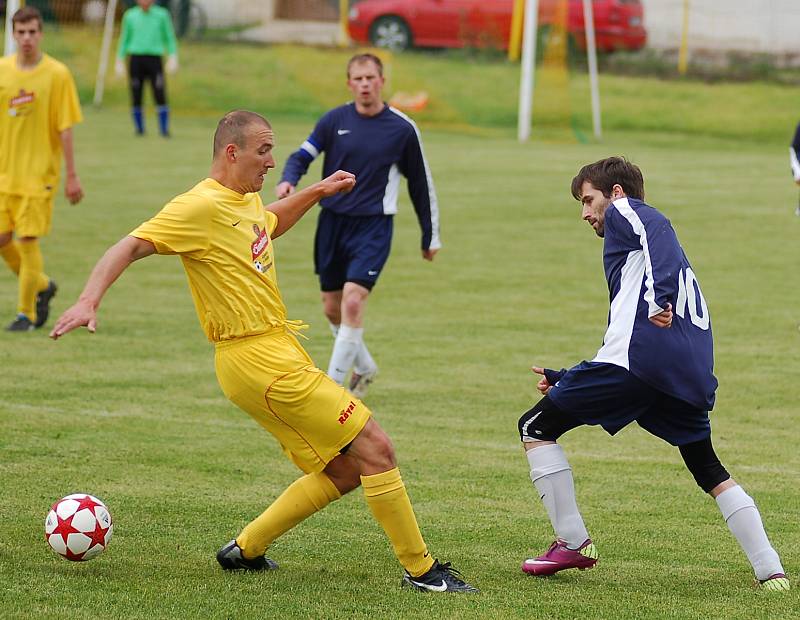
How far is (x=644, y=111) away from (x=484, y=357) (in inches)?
711

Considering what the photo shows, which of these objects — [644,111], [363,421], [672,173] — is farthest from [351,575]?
[644,111]

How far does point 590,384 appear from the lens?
17.1 ft

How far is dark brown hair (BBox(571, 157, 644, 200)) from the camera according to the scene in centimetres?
532

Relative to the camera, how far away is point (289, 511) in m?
5.34

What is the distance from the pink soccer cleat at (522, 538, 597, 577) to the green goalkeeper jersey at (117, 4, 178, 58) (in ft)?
63.3

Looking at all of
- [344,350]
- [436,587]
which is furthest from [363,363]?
[436,587]

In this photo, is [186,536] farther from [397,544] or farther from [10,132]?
[10,132]

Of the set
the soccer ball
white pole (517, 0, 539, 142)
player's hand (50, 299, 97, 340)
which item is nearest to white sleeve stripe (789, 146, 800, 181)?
the soccer ball

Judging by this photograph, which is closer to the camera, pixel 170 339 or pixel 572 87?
Result: pixel 170 339

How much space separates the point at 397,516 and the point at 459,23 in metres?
25.6

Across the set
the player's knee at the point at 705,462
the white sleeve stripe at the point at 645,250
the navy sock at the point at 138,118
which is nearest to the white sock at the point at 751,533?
the player's knee at the point at 705,462

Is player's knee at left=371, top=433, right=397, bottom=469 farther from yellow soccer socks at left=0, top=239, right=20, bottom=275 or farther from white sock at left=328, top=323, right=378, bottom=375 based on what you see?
yellow soccer socks at left=0, top=239, right=20, bottom=275

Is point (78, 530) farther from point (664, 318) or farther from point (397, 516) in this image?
point (664, 318)

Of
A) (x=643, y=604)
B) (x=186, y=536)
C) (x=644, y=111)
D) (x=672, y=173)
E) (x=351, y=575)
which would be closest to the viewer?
(x=643, y=604)
